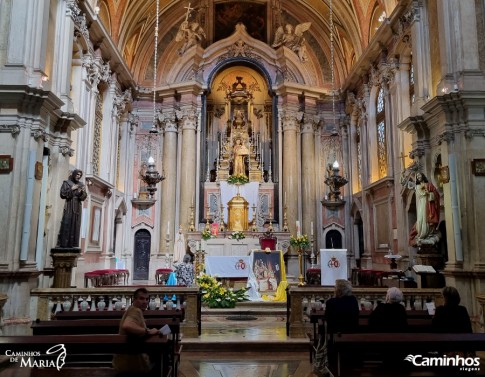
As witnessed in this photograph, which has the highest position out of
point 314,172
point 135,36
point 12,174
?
point 135,36

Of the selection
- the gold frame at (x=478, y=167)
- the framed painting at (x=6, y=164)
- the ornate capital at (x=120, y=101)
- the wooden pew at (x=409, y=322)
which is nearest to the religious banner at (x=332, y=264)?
the gold frame at (x=478, y=167)

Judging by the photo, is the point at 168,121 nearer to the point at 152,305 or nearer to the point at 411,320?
the point at 152,305

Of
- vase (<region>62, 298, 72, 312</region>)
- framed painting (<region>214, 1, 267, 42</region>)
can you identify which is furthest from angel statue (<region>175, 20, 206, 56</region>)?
vase (<region>62, 298, 72, 312</region>)

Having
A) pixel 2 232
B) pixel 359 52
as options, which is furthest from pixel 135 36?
pixel 2 232

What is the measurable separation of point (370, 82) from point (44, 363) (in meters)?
14.7

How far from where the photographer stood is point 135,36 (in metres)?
18.5

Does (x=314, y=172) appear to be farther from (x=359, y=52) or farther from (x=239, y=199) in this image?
(x=359, y=52)

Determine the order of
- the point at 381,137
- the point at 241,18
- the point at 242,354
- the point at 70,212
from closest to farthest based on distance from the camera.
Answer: the point at 242,354 < the point at 70,212 < the point at 381,137 < the point at 241,18

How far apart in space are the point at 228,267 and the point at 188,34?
35.3ft

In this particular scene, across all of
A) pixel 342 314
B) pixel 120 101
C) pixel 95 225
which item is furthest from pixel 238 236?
pixel 342 314

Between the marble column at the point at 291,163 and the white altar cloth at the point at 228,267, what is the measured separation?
16.6 ft

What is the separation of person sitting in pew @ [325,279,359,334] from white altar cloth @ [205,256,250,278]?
8001 millimetres

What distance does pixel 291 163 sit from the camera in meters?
18.2

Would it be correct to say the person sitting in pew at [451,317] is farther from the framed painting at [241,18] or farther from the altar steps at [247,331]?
the framed painting at [241,18]
